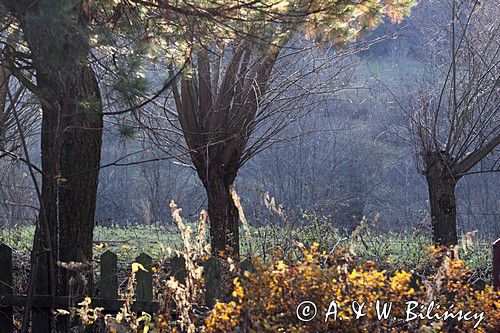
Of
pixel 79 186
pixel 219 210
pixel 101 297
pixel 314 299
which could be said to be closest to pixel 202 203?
pixel 219 210

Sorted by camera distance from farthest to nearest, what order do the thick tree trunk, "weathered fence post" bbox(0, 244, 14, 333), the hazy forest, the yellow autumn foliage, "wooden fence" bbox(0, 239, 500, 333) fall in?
the thick tree trunk, "weathered fence post" bbox(0, 244, 14, 333), "wooden fence" bbox(0, 239, 500, 333), the hazy forest, the yellow autumn foliage

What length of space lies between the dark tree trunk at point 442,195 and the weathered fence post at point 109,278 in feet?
14.9

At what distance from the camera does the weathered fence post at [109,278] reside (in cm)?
408

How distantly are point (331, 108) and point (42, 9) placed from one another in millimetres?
21181

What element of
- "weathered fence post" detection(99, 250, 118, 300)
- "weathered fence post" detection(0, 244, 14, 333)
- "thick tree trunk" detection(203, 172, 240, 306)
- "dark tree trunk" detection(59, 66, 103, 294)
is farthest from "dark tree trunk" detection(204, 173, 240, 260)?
"weathered fence post" detection(0, 244, 14, 333)

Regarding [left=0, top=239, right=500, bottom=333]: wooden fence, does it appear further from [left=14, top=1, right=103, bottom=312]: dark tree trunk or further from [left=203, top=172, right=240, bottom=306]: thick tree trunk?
[left=203, top=172, right=240, bottom=306]: thick tree trunk

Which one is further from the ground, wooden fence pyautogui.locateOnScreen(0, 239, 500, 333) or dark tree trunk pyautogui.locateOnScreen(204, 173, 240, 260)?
dark tree trunk pyautogui.locateOnScreen(204, 173, 240, 260)

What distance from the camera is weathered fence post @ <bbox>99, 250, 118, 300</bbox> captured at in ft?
13.4

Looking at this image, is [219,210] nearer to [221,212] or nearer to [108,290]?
[221,212]

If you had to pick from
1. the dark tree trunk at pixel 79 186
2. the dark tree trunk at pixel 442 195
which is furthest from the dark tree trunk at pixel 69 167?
the dark tree trunk at pixel 442 195

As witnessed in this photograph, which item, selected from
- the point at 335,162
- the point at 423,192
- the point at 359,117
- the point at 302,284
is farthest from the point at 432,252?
the point at 359,117

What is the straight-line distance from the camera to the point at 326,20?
15.0 feet

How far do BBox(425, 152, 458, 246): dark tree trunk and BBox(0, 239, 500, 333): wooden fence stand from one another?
12.6 feet

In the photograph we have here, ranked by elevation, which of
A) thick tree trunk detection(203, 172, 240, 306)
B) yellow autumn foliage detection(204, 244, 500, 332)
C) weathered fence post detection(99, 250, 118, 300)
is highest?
thick tree trunk detection(203, 172, 240, 306)
